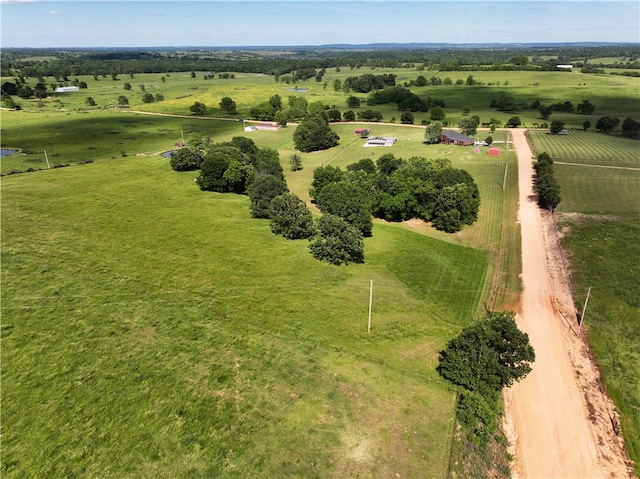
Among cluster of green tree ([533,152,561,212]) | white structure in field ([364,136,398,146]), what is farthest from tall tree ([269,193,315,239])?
white structure in field ([364,136,398,146])

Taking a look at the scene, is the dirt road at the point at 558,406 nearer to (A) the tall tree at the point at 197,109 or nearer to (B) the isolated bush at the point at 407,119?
(B) the isolated bush at the point at 407,119

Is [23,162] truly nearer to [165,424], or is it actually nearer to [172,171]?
[172,171]

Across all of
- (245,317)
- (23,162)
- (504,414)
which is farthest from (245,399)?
(23,162)

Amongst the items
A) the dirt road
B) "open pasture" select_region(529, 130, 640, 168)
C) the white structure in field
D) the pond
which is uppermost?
the pond

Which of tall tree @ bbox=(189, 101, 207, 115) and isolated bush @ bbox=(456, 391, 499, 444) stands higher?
tall tree @ bbox=(189, 101, 207, 115)

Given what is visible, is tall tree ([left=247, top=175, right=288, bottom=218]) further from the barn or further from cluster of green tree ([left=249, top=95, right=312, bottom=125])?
cluster of green tree ([left=249, top=95, right=312, bottom=125])

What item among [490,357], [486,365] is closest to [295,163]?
[490,357]
